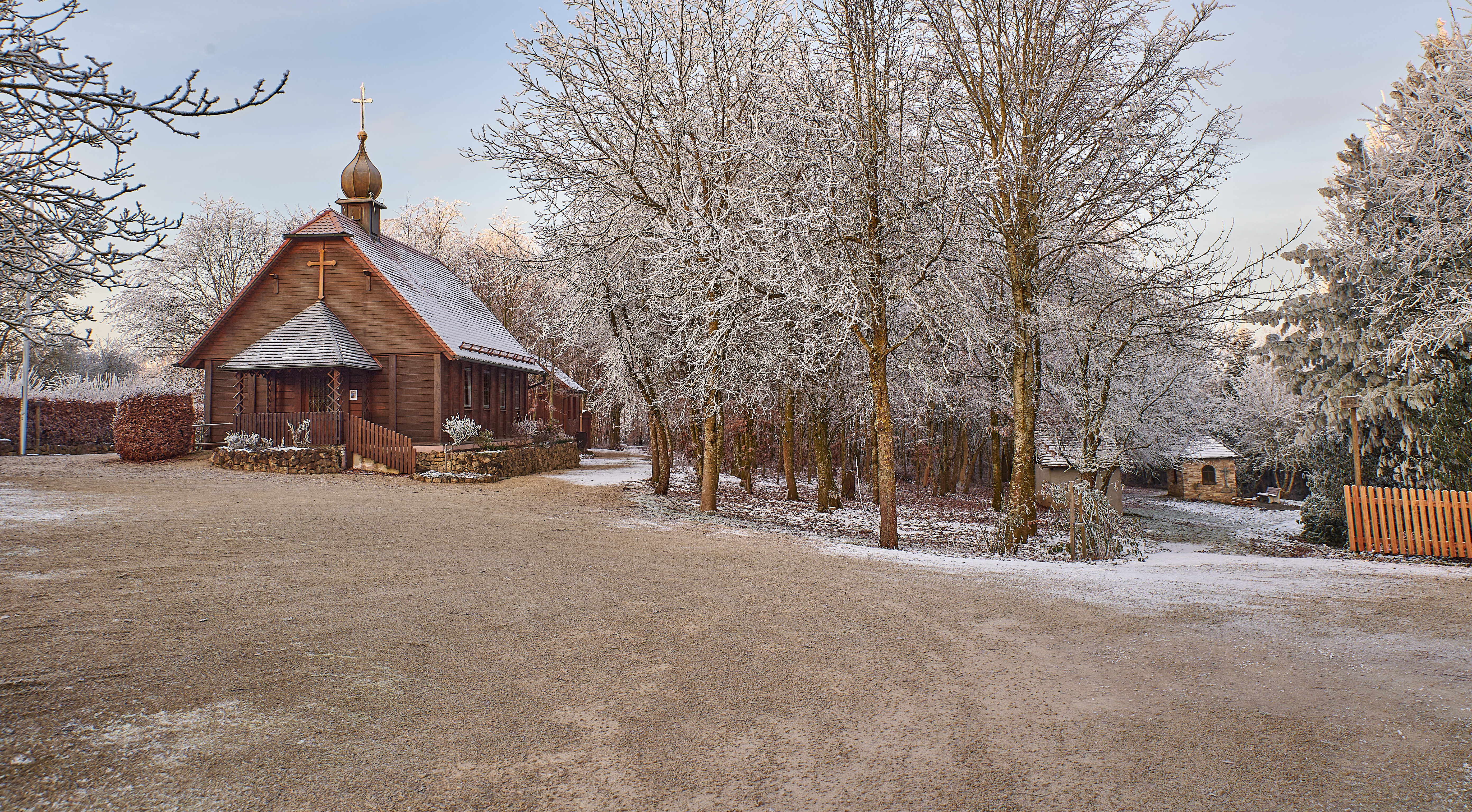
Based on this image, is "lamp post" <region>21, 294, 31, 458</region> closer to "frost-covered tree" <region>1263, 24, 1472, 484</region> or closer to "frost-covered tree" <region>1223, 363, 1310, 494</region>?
"frost-covered tree" <region>1263, 24, 1472, 484</region>

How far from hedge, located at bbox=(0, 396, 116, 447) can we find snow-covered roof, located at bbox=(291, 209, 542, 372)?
35.8 feet

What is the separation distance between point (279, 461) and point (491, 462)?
5600 millimetres

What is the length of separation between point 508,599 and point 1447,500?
1565cm

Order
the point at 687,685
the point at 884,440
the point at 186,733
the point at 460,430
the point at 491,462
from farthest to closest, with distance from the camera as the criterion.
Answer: the point at 460,430
the point at 491,462
the point at 884,440
the point at 687,685
the point at 186,733

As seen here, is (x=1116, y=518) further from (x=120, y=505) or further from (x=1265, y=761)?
(x=120, y=505)

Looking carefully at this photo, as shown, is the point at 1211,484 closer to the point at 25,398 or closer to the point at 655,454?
the point at 655,454

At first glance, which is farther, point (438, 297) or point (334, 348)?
point (438, 297)

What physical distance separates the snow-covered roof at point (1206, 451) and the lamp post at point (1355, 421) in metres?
19.7

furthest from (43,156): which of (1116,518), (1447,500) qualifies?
(1447,500)

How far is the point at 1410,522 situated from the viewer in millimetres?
12930

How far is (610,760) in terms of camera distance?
12.4 feet

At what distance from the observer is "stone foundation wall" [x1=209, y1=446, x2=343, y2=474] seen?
19.5 metres

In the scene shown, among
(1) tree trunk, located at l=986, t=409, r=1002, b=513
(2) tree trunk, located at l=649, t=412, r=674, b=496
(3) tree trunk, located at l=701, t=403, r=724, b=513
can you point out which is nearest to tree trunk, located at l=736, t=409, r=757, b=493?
(2) tree trunk, located at l=649, t=412, r=674, b=496

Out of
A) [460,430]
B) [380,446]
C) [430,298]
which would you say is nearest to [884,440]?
[460,430]
